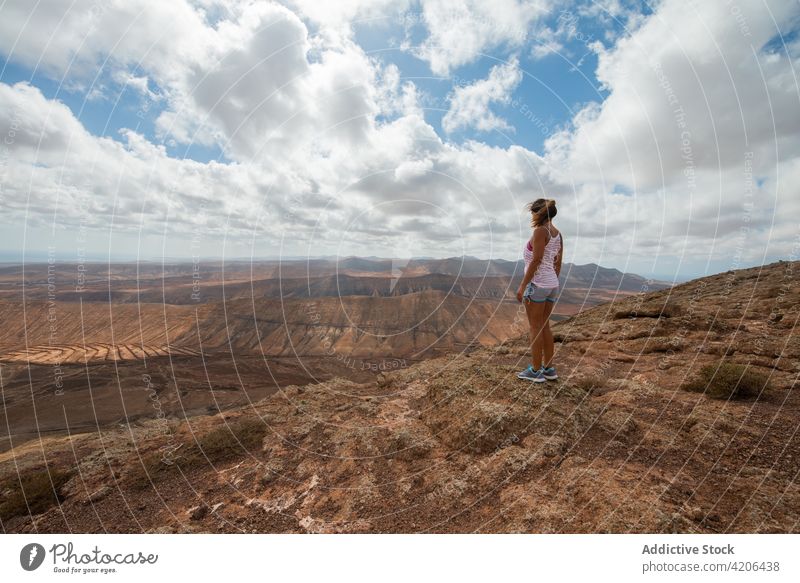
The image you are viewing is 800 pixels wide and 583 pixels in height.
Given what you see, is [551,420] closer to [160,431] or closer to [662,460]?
[662,460]

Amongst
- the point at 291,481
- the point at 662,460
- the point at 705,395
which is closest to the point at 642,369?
the point at 705,395

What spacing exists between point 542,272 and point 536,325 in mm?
958

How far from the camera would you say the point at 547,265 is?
5699mm

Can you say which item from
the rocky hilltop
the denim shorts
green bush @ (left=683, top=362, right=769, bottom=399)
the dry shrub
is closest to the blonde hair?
the denim shorts

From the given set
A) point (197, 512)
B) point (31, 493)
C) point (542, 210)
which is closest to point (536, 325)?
point (542, 210)

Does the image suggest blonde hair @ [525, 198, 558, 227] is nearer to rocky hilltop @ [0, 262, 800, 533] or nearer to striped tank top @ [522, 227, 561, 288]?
striped tank top @ [522, 227, 561, 288]

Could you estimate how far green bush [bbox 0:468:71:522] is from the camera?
5.72 m

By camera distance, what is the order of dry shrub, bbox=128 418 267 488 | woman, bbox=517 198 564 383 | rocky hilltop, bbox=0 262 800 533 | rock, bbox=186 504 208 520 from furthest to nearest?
dry shrub, bbox=128 418 267 488, woman, bbox=517 198 564 383, rock, bbox=186 504 208 520, rocky hilltop, bbox=0 262 800 533

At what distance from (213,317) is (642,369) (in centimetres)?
9269

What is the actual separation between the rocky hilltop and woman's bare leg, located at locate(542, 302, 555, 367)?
2.11 feet

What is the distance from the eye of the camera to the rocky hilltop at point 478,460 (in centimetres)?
378

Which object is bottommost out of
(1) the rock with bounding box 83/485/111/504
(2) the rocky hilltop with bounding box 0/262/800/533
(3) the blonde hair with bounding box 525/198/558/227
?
(1) the rock with bounding box 83/485/111/504

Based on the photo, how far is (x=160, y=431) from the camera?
7969mm

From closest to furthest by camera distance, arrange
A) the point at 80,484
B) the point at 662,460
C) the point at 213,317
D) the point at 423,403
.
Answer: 1. the point at 662,460
2. the point at 80,484
3. the point at 423,403
4. the point at 213,317
